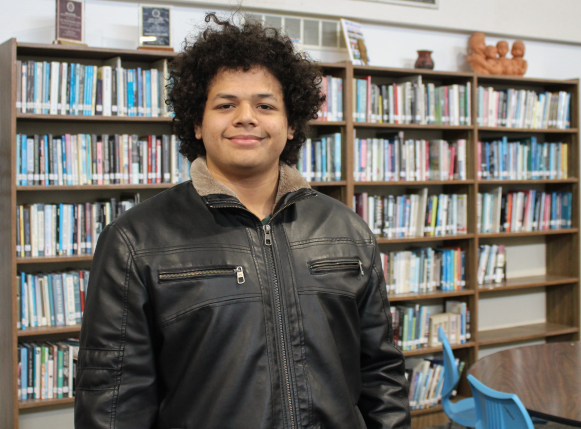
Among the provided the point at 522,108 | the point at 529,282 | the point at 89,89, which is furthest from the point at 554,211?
the point at 89,89

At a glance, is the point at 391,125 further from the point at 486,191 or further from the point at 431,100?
the point at 486,191

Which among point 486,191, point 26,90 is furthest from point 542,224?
point 26,90

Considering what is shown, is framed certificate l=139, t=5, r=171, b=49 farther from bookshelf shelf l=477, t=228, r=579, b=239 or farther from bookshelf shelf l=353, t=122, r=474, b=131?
bookshelf shelf l=477, t=228, r=579, b=239

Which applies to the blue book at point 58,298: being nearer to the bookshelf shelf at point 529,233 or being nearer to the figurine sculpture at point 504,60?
the bookshelf shelf at point 529,233

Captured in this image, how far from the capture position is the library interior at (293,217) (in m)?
1.23

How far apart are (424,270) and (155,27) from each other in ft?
7.46

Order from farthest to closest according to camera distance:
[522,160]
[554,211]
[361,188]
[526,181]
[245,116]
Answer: [554,211] → [522,160] → [526,181] → [361,188] → [245,116]

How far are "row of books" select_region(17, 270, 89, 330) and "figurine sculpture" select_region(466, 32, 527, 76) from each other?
299 centimetres

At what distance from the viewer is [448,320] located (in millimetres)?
4020

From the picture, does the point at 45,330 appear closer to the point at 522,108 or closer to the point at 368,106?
the point at 368,106

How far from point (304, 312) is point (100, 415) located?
0.46m

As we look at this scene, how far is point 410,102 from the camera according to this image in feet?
12.7

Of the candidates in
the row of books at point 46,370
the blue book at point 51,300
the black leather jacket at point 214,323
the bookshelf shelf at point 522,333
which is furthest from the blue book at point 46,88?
the bookshelf shelf at point 522,333

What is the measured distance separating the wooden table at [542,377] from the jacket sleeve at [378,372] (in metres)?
0.96
